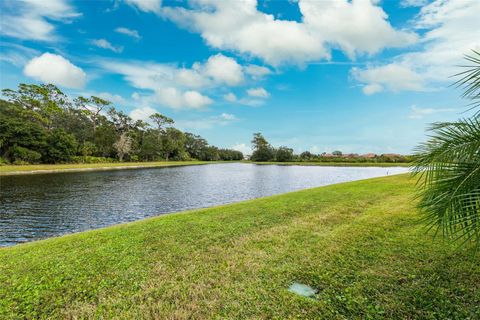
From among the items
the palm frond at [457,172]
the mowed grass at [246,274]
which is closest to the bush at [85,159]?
the mowed grass at [246,274]

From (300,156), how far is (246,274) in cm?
7788

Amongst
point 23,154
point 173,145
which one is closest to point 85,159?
point 23,154

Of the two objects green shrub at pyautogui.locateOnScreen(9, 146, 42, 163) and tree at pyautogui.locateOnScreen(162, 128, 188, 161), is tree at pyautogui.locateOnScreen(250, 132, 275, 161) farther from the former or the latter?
green shrub at pyautogui.locateOnScreen(9, 146, 42, 163)

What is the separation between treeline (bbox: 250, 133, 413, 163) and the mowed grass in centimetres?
6498

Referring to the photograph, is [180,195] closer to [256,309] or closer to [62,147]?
[256,309]

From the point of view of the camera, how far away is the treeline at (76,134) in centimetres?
3691

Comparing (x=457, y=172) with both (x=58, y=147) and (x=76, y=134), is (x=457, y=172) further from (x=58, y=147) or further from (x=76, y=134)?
(x=76, y=134)

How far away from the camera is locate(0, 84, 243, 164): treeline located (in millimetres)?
36906

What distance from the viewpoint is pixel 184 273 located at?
3686mm

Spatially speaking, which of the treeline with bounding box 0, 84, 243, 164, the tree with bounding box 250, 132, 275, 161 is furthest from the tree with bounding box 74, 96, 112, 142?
the tree with bounding box 250, 132, 275, 161

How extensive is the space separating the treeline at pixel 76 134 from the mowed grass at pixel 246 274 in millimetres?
43448

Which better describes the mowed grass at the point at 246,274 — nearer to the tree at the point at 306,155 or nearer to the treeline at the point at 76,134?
the treeline at the point at 76,134

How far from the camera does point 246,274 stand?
3.60 metres

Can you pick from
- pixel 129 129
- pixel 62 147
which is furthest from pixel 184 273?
pixel 129 129
